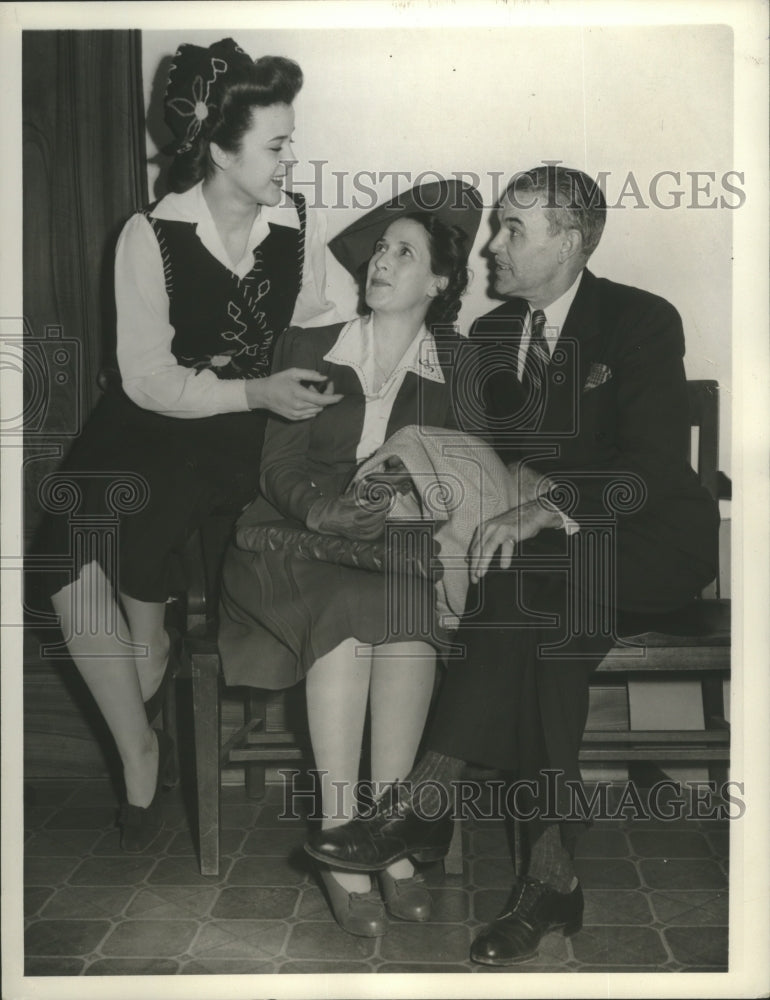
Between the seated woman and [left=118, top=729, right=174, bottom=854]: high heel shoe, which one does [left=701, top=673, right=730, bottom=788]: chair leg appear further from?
[left=118, top=729, right=174, bottom=854]: high heel shoe

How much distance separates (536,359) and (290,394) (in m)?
0.60

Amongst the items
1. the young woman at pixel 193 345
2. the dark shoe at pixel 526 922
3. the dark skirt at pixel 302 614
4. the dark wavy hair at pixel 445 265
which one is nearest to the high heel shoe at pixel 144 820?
the young woman at pixel 193 345

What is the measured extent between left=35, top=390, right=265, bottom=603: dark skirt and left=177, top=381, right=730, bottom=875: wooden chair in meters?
0.24

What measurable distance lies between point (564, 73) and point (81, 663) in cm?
186

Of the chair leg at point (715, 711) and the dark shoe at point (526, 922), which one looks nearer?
the dark shoe at point (526, 922)

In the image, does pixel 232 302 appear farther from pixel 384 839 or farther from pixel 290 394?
pixel 384 839

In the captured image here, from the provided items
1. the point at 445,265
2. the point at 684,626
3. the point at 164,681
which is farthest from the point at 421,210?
the point at 164,681

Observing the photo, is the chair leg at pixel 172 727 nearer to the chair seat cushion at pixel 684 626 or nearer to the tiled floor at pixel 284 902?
the tiled floor at pixel 284 902

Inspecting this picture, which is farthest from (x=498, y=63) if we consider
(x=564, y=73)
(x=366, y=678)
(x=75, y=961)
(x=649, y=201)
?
(x=75, y=961)

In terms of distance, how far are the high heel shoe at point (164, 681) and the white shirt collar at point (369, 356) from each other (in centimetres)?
81

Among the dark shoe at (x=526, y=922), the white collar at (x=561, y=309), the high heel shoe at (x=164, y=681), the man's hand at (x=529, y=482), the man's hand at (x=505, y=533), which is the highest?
the white collar at (x=561, y=309)

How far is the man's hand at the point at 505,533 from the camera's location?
8.58 feet

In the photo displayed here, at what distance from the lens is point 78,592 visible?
108 inches

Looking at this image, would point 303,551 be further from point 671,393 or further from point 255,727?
point 671,393
